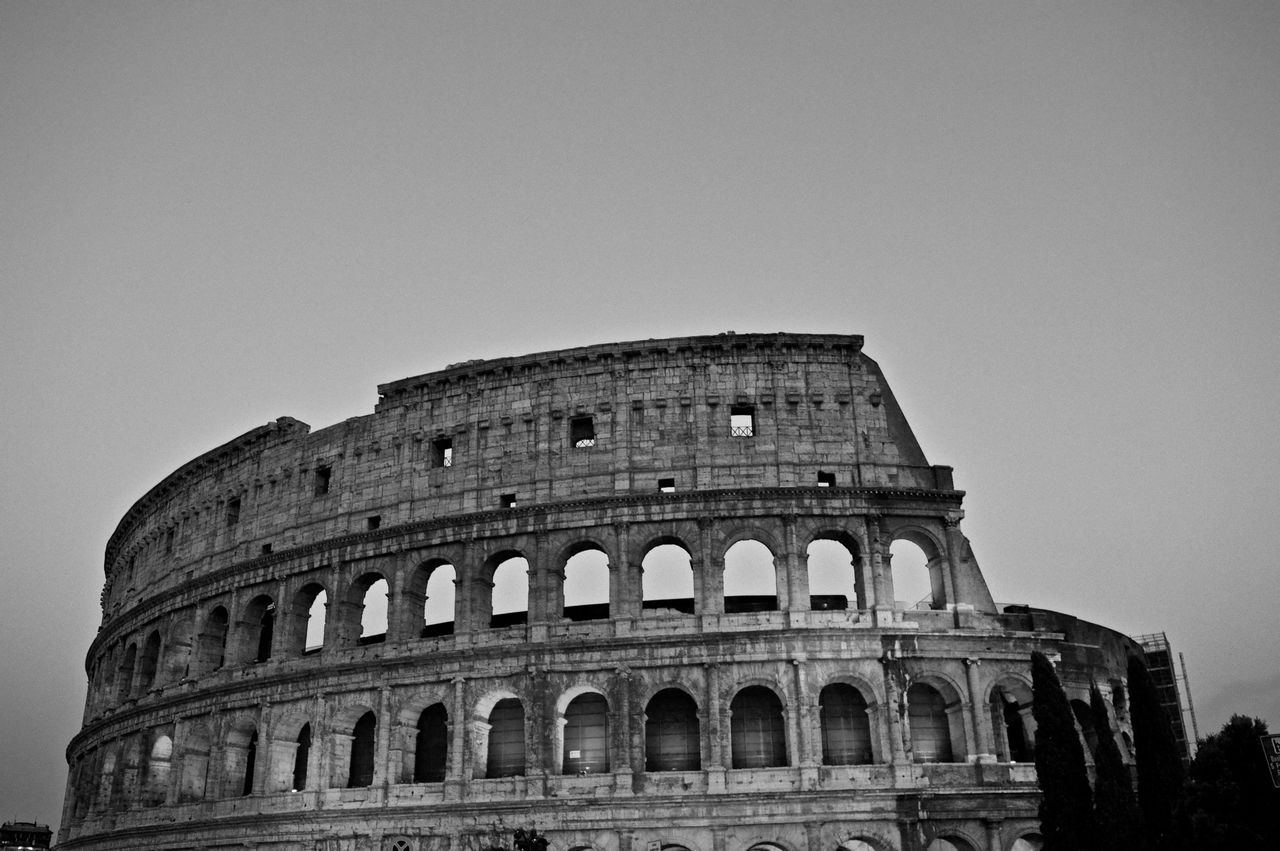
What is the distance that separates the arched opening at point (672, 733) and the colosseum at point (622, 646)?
9 cm

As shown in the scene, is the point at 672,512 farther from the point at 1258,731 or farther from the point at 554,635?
the point at 1258,731

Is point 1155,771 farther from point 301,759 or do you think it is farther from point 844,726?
point 301,759

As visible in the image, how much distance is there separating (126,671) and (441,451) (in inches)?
725

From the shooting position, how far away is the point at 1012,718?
30.1 meters

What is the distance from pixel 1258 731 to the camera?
958 inches

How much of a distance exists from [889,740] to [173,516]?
2867cm

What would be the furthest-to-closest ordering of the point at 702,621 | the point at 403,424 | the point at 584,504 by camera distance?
the point at 403,424, the point at 584,504, the point at 702,621

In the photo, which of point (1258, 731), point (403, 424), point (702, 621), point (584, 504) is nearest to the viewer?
point (1258, 731)

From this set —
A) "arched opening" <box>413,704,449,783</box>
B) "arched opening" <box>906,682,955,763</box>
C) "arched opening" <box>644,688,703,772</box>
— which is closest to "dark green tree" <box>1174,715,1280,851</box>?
"arched opening" <box>906,682,955,763</box>

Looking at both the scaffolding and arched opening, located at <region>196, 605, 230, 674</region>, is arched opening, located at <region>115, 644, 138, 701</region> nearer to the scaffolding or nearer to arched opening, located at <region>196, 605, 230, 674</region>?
arched opening, located at <region>196, 605, 230, 674</region>

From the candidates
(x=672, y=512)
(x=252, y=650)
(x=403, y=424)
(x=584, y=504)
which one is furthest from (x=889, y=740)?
(x=252, y=650)

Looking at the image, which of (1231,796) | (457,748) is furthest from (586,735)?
(1231,796)

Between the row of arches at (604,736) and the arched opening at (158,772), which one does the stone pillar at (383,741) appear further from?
the arched opening at (158,772)

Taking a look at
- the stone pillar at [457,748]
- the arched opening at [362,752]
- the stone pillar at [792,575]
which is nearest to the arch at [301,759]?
the arched opening at [362,752]
